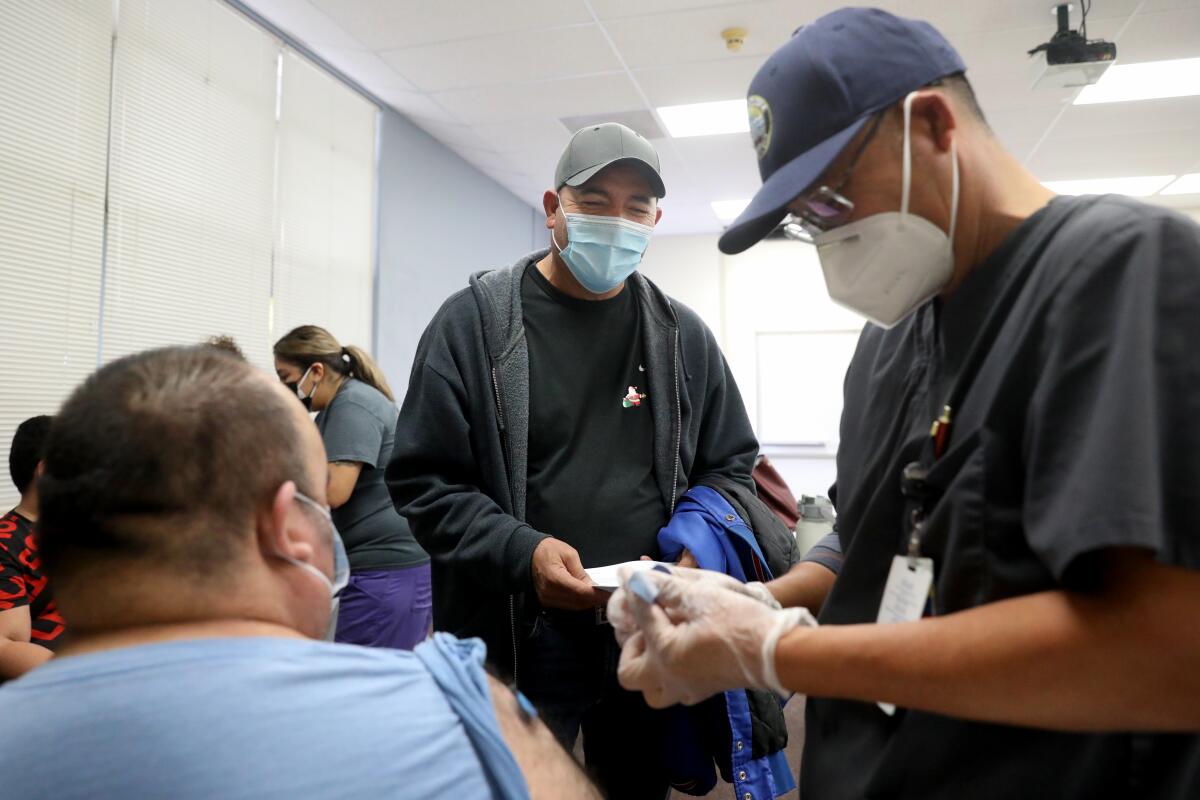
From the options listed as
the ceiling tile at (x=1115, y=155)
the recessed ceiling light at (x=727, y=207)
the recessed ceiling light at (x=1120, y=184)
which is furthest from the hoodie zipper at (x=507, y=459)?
the recessed ceiling light at (x=1120, y=184)

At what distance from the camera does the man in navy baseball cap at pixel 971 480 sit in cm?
56

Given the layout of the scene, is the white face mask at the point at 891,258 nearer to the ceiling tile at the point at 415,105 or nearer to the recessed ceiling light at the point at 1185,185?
the ceiling tile at the point at 415,105

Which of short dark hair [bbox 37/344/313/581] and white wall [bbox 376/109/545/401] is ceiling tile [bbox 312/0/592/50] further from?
short dark hair [bbox 37/344/313/581]

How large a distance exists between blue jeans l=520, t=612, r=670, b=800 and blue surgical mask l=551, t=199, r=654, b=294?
655mm

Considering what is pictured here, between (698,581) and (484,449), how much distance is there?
2.11 ft

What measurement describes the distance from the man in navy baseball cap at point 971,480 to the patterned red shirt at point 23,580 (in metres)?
1.68

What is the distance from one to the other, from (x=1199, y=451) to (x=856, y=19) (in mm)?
523

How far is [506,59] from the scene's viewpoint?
3756 millimetres

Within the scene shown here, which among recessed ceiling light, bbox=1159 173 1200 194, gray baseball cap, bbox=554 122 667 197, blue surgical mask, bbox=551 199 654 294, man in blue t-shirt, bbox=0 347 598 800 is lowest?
man in blue t-shirt, bbox=0 347 598 800

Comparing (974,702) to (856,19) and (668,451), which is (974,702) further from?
(668,451)

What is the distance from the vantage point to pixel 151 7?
2863 millimetres

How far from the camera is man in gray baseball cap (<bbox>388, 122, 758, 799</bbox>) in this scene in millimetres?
1334

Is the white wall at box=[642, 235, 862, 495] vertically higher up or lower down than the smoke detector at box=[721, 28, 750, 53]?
lower down

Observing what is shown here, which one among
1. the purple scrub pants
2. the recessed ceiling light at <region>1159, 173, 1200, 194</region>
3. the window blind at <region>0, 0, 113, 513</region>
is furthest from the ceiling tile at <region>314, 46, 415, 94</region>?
the recessed ceiling light at <region>1159, 173, 1200, 194</region>
